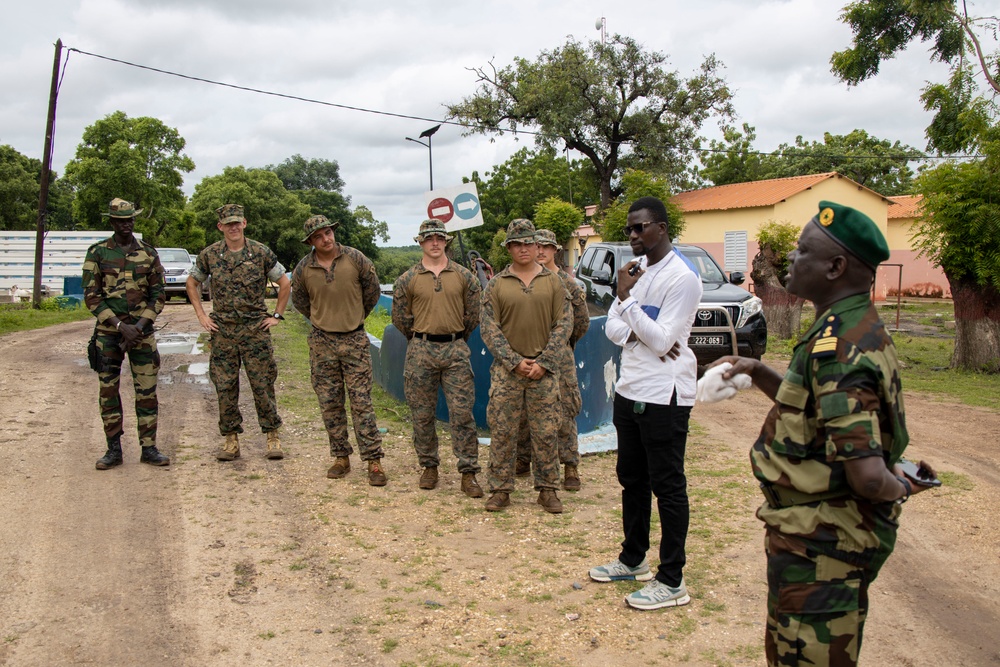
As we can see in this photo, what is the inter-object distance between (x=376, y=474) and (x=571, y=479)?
5.02ft

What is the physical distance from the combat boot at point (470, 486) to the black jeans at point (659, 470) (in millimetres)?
1881

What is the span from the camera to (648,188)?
24.3 metres

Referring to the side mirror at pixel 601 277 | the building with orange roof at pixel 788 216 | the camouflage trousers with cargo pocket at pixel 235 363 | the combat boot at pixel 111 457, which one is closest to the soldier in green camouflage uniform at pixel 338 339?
the camouflage trousers with cargo pocket at pixel 235 363

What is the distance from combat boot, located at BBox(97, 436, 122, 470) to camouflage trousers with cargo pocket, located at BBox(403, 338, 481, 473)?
2.43m

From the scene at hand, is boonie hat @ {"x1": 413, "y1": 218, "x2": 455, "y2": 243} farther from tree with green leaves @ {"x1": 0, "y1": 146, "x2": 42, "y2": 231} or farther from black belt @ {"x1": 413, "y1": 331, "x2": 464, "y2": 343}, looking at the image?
tree with green leaves @ {"x1": 0, "y1": 146, "x2": 42, "y2": 231}

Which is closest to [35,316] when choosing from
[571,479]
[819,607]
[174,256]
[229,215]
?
[174,256]

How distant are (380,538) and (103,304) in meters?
3.07

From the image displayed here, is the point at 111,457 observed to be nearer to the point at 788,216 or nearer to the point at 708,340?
the point at 708,340

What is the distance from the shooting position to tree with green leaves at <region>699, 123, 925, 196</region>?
4391 cm

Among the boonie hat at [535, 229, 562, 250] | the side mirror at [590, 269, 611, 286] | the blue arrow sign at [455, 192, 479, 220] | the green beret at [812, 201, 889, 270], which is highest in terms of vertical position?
the blue arrow sign at [455, 192, 479, 220]

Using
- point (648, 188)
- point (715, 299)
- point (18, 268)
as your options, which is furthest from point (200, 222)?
point (715, 299)

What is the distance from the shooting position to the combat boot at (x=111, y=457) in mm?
6325

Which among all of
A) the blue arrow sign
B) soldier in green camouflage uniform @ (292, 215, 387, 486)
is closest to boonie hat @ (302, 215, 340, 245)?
soldier in green camouflage uniform @ (292, 215, 387, 486)

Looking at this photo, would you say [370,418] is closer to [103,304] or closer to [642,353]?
[103,304]
